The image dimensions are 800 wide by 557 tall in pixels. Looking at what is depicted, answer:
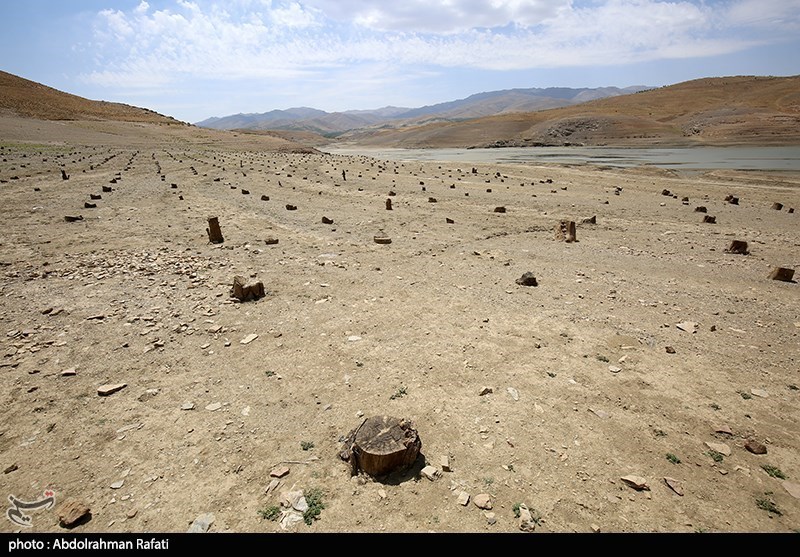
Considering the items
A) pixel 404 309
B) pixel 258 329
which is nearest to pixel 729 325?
pixel 404 309

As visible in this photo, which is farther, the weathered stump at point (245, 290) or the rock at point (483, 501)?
the weathered stump at point (245, 290)

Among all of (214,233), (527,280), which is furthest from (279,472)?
(214,233)

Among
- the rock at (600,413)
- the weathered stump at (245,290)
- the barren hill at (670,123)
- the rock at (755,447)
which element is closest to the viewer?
the rock at (755,447)

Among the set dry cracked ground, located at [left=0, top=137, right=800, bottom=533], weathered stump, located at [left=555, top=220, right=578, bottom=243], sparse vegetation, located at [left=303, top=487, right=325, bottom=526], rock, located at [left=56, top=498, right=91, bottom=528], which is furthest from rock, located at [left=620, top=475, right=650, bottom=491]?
weathered stump, located at [left=555, top=220, right=578, bottom=243]

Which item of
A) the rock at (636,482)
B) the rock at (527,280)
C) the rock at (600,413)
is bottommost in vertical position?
the rock at (636,482)

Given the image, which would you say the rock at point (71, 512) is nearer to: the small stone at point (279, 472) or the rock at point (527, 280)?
the small stone at point (279, 472)

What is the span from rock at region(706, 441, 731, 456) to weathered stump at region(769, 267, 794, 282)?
21.4 feet

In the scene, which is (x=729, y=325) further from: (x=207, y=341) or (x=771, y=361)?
(x=207, y=341)

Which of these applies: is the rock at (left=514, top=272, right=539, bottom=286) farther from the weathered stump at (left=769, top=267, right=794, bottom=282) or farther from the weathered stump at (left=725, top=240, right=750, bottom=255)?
the weathered stump at (left=725, top=240, right=750, bottom=255)

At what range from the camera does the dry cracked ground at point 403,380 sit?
3.41 meters

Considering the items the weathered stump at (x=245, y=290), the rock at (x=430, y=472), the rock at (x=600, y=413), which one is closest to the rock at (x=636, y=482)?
the rock at (x=600, y=413)

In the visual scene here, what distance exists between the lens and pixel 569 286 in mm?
8086

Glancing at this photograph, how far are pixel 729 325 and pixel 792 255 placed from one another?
6074 mm

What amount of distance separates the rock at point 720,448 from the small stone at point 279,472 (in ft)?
13.7
